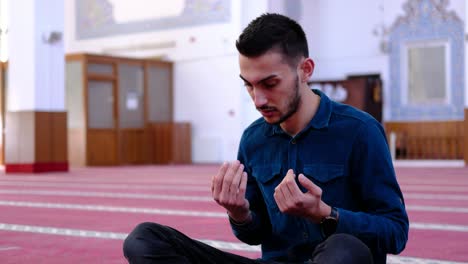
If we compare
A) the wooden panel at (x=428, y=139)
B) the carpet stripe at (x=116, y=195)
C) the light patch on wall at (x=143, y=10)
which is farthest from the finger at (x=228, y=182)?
the light patch on wall at (x=143, y=10)

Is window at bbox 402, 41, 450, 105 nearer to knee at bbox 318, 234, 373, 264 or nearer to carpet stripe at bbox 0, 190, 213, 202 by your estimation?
carpet stripe at bbox 0, 190, 213, 202

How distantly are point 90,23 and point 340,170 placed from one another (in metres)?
16.1

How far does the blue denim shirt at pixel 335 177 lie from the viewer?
1.89 metres

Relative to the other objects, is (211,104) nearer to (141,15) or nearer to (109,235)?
(141,15)

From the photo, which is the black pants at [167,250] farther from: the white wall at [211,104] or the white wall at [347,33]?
the white wall at [211,104]

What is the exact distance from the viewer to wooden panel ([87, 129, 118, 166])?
1512cm

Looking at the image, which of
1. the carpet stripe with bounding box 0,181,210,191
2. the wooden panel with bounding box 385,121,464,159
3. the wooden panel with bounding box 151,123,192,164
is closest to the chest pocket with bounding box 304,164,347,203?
the carpet stripe with bounding box 0,181,210,191

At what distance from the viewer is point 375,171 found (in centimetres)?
191

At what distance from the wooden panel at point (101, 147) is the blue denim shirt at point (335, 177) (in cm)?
1328

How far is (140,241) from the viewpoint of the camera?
2002 millimetres

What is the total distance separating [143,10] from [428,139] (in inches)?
257

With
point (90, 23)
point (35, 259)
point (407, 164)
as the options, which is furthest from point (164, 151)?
point (35, 259)

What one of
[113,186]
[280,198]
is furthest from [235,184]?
[113,186]

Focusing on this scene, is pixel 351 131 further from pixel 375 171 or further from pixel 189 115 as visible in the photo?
pixel 189 115
